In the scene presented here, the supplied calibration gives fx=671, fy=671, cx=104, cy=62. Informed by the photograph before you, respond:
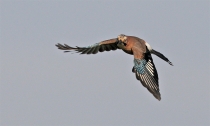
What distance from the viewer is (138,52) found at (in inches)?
923

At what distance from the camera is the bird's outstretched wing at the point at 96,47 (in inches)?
981

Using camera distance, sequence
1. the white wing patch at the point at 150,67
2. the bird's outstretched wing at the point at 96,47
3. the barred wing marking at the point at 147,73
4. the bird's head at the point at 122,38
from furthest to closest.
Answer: the bird's outstretched wing at the point at 96,47 → the bird's head at the point at 122,38 → the white wing patch at the point at 150,67 → the barred wing marking at the point at 147,73

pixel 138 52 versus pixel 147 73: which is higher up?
pixel 138 52

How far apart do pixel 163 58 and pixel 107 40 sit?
2191mm

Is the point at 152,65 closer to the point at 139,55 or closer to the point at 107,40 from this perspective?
the point at 139,55

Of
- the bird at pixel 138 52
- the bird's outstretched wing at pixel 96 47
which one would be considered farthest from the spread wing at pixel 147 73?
the bird's outstretched wing at pixel 96 47

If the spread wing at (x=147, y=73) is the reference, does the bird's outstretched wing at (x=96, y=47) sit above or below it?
above

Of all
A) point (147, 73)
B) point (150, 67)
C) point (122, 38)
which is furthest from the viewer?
point (122, 38)

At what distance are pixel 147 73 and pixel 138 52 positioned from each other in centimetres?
93

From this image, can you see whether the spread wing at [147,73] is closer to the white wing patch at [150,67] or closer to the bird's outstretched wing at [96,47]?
the white wing patch at [150,67]

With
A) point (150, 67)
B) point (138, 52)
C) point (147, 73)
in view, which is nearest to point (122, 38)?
point (138, 52)

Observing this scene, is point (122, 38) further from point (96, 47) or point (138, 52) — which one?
point (96, 47)

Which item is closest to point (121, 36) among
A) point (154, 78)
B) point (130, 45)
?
point (130, 45)

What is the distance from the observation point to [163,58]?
82.0ft
